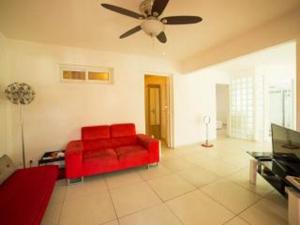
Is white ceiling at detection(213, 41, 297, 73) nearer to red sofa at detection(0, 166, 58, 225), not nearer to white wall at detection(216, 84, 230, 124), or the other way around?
white wall at detection(216, 84, 230, 124)

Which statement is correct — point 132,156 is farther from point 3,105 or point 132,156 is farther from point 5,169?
point 3,105

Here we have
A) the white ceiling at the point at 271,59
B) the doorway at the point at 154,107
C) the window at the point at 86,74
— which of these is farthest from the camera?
the doorway at the point at 154,107

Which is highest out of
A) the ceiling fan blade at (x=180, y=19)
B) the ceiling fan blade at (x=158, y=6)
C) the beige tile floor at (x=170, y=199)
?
the ceiling fan blade at (x=158, y=6)

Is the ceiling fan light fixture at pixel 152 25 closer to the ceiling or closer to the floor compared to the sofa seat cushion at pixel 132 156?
closer to the ceiling

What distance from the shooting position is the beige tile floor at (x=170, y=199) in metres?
1.71

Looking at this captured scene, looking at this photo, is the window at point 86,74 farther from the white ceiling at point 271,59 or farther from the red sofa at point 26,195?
the white ceiling at point 271,59

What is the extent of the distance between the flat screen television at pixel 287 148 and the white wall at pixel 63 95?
2832 mm

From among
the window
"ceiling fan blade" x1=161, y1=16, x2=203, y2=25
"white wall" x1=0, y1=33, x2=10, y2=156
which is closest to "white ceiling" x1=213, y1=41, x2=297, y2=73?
"ceiling fan blade" x1=161, y1=16, x2=203, y2=25

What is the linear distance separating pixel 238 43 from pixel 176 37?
1.20m

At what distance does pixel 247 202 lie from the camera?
1973 mm

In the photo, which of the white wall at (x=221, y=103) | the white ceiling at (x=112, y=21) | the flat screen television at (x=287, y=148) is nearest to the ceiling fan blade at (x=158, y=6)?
the white ceiling at (x=112, y=21)

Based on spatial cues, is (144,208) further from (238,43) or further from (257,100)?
(257,100)

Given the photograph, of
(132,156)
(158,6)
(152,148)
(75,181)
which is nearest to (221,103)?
(152,148)

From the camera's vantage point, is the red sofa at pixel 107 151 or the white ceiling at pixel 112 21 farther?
the red sofa at pixel 107 151
